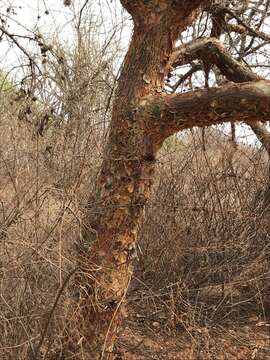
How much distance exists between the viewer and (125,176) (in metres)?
3.07

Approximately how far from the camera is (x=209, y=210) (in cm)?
503

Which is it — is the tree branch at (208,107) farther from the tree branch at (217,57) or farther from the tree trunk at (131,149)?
the tree branch at (217,57)

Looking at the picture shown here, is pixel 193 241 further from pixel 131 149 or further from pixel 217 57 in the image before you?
pixel 131 149

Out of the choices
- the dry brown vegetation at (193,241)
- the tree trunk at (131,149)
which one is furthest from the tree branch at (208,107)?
the dry brown vegetation at (193,241)

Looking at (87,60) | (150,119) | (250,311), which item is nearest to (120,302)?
(150,119)

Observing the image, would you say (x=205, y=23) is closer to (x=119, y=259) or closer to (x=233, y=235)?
(x=233, y=235)

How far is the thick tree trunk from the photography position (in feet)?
9.86

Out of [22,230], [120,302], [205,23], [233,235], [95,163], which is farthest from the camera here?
[233,235]

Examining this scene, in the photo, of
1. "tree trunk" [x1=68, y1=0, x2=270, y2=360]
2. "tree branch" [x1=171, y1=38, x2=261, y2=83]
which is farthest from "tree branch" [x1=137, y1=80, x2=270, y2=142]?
"tree branch" [x1=171, y1=38, x2=261, y2=83]

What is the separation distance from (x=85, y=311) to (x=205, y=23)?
2670mm

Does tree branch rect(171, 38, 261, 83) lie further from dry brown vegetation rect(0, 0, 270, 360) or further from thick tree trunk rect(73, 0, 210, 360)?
dry brown vegetation rect(0, 0, 270, 360)

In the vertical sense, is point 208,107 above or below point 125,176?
above

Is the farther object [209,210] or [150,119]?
[209,210]

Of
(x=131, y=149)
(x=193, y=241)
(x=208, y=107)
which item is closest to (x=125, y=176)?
(x=131, y=149)
